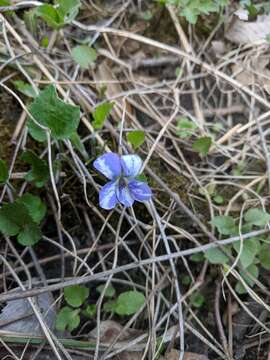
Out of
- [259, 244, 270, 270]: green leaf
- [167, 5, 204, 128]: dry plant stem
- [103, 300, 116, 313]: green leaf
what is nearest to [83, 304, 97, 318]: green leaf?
[103, 300, 116, 313]: green leaf

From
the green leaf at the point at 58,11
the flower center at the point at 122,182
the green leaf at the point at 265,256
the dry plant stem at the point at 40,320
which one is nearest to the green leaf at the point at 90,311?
the dry plant stem at the point at 40,320

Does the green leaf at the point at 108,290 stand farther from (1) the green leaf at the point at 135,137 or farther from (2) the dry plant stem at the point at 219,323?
(1) the green leaf at the point at 135,137

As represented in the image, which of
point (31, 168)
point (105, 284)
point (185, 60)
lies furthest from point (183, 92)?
point (105, 284)

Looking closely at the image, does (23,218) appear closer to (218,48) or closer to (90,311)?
(90,311)

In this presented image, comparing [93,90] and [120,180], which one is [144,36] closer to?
[93,90]

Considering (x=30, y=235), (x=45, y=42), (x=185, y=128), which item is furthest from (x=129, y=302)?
(x=45, y=42)

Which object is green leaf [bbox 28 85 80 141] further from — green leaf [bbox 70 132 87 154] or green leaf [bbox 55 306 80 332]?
green leaf [bbox 55 306 80 332]
